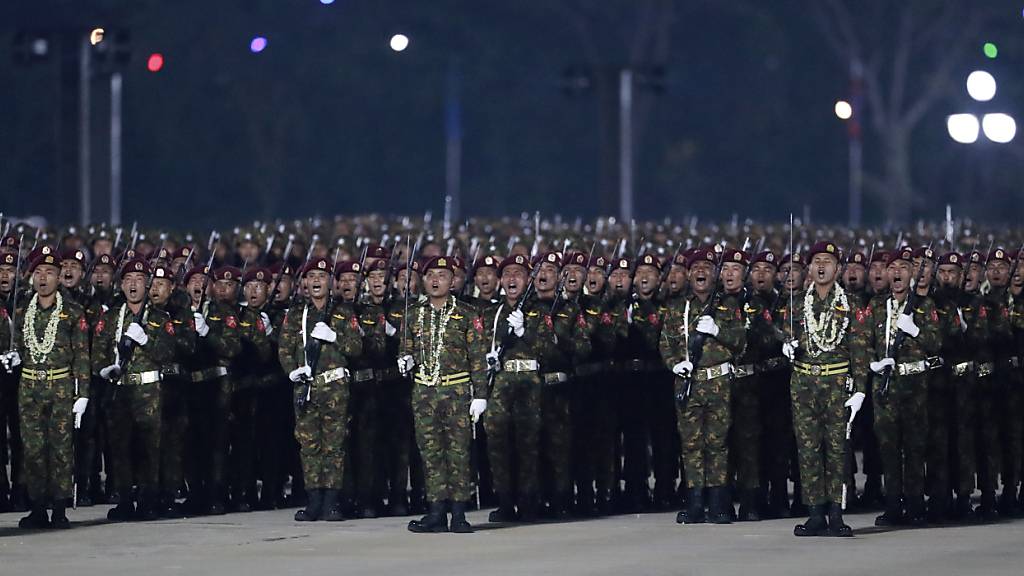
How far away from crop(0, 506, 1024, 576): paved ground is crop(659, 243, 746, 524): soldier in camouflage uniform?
303mm

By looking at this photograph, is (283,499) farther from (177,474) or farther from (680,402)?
(680,402)

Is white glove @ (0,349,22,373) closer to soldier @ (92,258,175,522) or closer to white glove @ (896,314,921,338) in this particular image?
soldier @ (92,258,175,522)

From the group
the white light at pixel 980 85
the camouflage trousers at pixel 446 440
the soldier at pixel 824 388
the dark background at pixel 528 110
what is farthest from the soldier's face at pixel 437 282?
the dark background at pixel 528 110

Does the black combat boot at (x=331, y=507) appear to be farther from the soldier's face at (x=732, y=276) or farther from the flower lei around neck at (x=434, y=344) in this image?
the soldier's face at (x=732, y=276)

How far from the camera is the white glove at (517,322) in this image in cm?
1555

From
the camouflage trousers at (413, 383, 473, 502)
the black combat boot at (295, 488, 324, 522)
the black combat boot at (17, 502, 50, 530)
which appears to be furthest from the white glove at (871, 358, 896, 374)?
the black combat boot at (17, 502, 50, 530)

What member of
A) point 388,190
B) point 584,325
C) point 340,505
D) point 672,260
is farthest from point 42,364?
point 388,190

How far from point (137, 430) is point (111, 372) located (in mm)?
470

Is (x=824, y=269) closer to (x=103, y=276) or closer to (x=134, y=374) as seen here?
(x=134, y=374)

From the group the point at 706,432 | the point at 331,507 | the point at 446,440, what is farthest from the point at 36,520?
the point at 706,432

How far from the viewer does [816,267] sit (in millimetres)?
14797

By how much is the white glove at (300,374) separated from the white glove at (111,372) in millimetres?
1152

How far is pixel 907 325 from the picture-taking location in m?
15.0

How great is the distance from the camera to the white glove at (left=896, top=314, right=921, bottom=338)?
14969 millimetres
